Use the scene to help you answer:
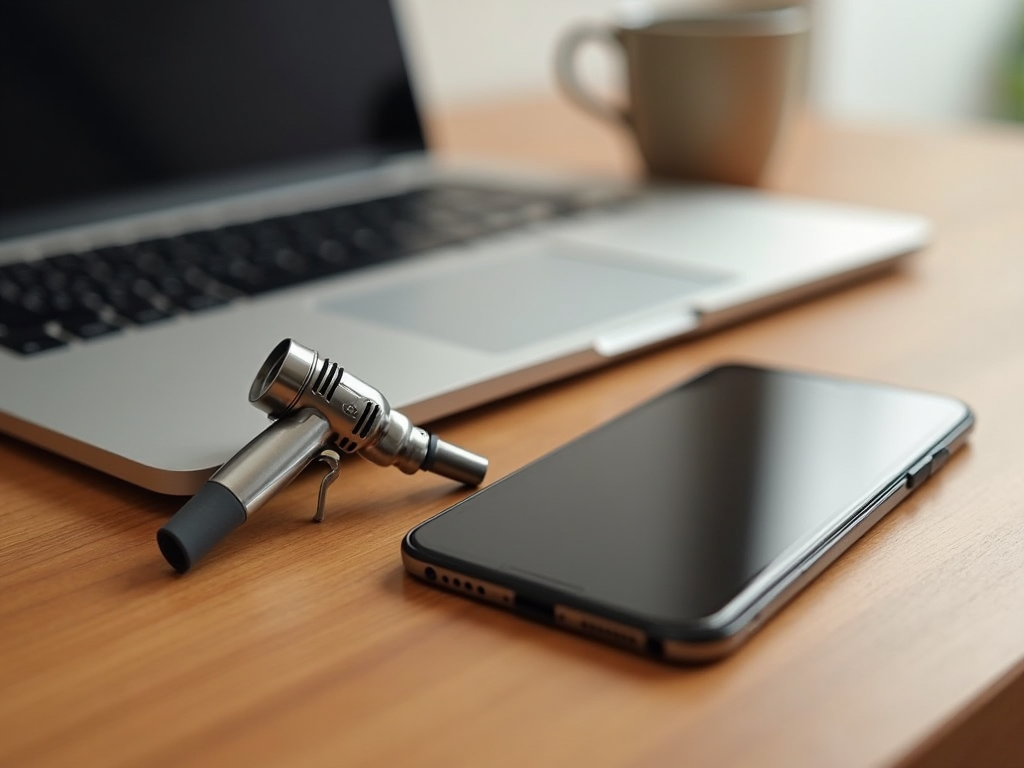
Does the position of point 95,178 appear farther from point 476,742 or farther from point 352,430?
point 476,742

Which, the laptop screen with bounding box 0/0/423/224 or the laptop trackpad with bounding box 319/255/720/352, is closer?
the laptop trackpad with bounding box 319/255/720/352

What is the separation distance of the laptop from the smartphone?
9cm

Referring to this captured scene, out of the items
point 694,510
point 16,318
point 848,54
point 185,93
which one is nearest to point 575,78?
point 185,93

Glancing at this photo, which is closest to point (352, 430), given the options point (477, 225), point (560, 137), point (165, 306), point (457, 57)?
point (165, 306)

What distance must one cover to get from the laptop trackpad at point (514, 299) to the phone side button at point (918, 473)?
0.20 m

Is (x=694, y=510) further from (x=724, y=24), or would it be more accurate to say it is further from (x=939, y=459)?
(x=724, y=24)

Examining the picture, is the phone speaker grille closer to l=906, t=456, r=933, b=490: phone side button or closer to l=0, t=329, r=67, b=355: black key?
l=906, t=456, r=933, b=490: phone side button

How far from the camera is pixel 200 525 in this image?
1.33ft

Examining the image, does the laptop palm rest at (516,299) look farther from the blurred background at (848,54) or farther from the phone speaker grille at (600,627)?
the blurred background at (848,54)

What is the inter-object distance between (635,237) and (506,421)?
268mm

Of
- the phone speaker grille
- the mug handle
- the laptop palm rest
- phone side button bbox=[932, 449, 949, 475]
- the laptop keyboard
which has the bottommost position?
phone side button bbox=[932, 449, 949, 475]

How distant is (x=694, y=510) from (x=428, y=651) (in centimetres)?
11

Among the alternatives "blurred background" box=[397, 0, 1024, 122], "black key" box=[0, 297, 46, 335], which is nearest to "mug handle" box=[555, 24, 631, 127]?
"blurred background" box=[397, 0, 1024, 122]

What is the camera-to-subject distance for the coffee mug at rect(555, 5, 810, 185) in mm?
882
